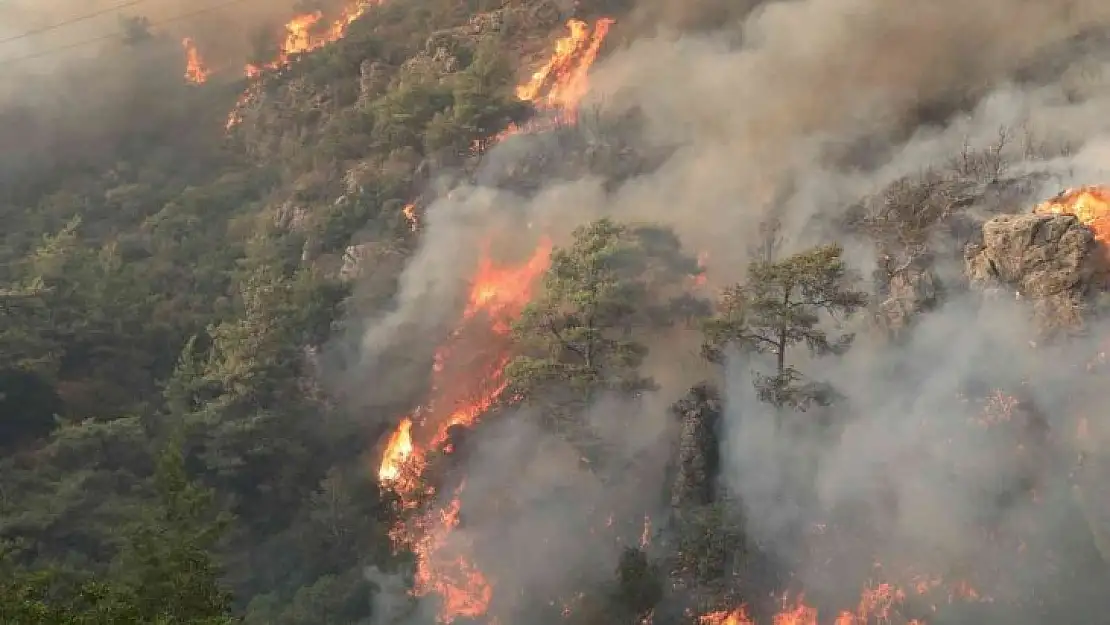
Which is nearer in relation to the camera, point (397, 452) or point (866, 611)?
point (866, 611)

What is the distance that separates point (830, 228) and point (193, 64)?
199 ft

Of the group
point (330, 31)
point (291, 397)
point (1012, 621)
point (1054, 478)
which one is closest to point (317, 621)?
point (291, 397)

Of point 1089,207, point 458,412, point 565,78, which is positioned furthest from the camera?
point 565,78

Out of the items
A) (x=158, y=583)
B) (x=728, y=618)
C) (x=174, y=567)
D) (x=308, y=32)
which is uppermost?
(x=174, y=567)

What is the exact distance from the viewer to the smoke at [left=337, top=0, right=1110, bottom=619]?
2836 cm

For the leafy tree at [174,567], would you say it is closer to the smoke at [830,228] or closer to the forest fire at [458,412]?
the forest fire at [458,412]

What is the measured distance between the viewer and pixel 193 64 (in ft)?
257

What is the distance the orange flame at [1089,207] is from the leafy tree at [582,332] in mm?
15243

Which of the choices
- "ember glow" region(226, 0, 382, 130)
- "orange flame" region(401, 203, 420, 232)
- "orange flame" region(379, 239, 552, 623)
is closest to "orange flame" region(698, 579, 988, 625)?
"orange flame" region(379, 239, 552, 623)

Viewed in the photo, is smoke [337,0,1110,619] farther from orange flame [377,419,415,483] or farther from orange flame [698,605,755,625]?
orange flame [377,419,415,483]

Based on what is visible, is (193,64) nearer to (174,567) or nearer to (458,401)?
(458,401)

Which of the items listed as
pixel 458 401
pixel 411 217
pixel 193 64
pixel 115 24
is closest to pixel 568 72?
pixel 411 217

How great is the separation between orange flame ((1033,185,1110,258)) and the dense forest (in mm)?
181

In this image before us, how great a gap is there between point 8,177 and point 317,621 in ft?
146
